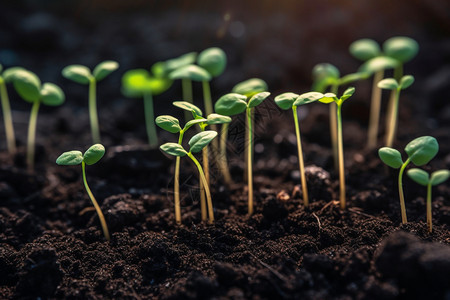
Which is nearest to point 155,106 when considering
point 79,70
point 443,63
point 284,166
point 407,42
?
point 79,70

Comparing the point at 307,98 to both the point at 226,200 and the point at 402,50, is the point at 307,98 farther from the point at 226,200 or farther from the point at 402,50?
the point at 402,50

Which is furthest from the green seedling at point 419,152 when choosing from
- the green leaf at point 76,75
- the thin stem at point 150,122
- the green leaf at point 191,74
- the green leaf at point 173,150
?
the green leaf at point 76,75

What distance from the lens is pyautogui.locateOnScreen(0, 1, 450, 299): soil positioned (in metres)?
1.39

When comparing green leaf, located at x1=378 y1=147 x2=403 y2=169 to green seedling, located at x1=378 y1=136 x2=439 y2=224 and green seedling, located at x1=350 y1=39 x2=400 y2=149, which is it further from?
green seedling, located at x1=350 y1=39 x2=400 y2=149

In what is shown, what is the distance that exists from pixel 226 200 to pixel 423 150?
2.86 ft

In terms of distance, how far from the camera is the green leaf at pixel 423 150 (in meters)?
1.43

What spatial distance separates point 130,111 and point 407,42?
66.8 inches

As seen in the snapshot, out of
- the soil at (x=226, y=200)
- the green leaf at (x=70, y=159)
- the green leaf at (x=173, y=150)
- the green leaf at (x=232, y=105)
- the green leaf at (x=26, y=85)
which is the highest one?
the green leaf at (x=26, y=85)

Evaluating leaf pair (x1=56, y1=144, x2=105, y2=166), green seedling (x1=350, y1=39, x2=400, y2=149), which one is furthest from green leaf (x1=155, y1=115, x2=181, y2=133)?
green seedling (x1=350, y1=39, x2=400, y2=149)

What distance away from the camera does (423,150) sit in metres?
1.44

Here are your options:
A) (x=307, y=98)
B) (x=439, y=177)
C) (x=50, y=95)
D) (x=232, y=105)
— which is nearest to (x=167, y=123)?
(x=232, y=105)

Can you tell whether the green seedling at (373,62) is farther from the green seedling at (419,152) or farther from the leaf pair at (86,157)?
the leaf pair at (86,157)

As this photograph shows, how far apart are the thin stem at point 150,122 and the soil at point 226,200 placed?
2.7 inches

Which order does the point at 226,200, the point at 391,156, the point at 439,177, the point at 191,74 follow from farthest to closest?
the point at 226,200 → the point at 191,74 → the point at 391,156 → the point at 439,177
